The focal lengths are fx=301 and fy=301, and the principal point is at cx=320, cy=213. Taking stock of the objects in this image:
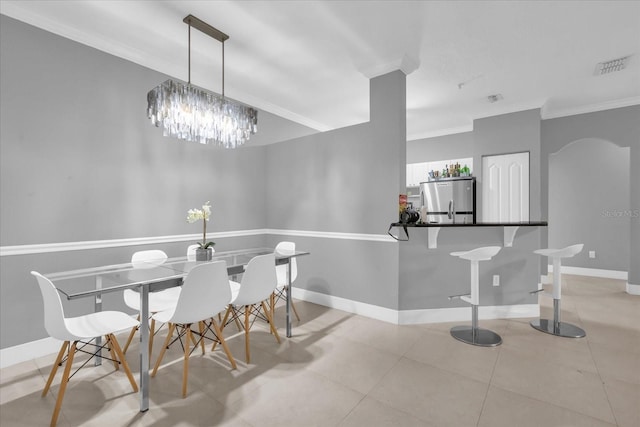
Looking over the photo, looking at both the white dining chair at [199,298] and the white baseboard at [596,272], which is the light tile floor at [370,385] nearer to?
the white dining chair at [199,298]

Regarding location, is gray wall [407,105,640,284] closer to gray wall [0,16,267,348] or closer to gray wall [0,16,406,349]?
gray wall [0,16,406,349]

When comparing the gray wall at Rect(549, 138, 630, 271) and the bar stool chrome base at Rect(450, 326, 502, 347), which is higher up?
the gray wall at Rect(549, 138, 630, 271)

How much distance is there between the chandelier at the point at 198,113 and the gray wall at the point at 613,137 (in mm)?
4793

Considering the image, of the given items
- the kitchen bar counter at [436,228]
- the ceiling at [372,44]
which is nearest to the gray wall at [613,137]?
the ceiling at [372,44]

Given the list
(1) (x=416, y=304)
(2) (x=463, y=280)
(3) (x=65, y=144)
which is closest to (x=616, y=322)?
(2) (x=463, y=280)

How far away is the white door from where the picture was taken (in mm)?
4816

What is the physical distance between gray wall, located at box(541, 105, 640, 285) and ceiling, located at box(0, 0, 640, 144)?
0.91 feet

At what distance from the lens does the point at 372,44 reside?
118 inches

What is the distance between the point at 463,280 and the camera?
342cm

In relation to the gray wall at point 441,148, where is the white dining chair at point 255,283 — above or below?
below

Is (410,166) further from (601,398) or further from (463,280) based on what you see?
(601,398)

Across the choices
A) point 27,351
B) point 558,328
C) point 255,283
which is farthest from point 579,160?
point 27,351

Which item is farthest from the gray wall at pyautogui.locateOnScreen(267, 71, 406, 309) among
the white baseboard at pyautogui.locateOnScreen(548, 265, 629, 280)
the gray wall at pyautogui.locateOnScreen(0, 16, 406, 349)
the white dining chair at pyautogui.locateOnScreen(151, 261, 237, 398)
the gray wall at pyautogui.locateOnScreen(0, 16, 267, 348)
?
the white baseboard at pyautogui.locateOnScreen(548, 265, 629, 280)

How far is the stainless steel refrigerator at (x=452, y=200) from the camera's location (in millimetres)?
5199
